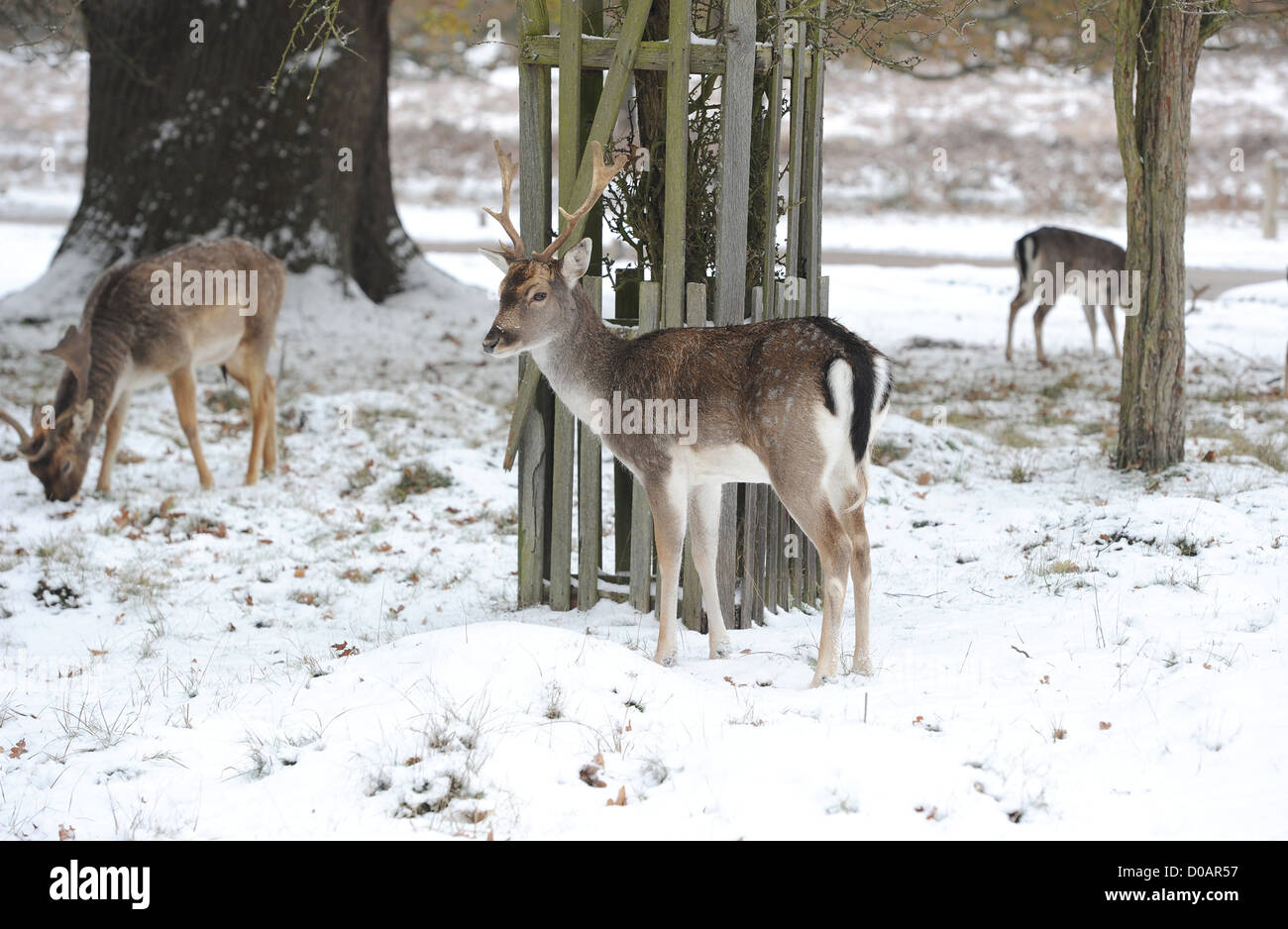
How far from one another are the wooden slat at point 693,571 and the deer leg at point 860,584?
2.55 ft

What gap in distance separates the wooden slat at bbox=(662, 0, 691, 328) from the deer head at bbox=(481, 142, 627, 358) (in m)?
0.24

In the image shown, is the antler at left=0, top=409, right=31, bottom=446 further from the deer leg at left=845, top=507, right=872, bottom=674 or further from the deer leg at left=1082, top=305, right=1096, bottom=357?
the deer leg at left=1082, top=305, right=1096, bottom=357

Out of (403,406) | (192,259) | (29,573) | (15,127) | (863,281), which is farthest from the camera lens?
(15,127)

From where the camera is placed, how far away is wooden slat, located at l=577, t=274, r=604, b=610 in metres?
5.80

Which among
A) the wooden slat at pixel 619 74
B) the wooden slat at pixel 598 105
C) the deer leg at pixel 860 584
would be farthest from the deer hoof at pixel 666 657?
the wooden slat at pixel 619 74

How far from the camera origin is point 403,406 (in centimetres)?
1030

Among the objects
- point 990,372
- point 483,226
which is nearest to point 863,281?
point 990,372

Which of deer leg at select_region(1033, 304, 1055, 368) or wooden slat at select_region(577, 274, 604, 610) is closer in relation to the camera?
wooden slat at select_region(577, 274, 604, 610)

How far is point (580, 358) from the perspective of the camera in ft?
17.9

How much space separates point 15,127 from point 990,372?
37.2m

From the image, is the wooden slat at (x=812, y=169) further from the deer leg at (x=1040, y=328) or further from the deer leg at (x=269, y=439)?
the deer leg at (x=1040, y=328)

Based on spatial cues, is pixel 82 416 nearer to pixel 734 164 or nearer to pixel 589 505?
pixel 589 505

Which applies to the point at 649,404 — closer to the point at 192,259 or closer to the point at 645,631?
the point at 645,631

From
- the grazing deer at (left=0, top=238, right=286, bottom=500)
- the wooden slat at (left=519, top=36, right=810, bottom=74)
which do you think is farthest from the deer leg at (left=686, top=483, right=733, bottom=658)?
the grazing deer at (left=0, top=238, right=286, bottom=500)
